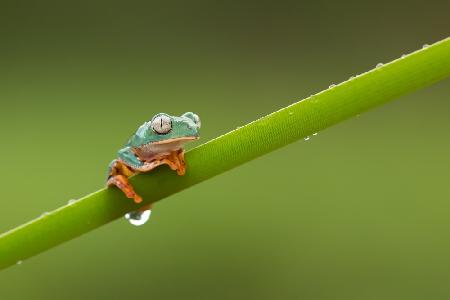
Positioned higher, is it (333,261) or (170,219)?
(170,219)

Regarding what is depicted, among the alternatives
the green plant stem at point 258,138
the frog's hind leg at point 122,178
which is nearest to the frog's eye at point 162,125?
the frog's hind leg at point 122,178

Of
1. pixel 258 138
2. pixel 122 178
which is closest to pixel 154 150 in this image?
pixel 122 178

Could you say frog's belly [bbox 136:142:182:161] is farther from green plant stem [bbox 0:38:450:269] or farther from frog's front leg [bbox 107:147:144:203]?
green plant stem [bbox 0:38:450:269]

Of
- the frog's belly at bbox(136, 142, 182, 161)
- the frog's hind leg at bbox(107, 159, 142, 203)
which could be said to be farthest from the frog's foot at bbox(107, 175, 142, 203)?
the frog's belly at bbox(136, 142, 182, 161)

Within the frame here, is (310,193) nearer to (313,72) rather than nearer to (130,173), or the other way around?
(313,72)

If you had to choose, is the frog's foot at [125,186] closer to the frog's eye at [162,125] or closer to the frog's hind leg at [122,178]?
the frog's hind leg at [122,178]

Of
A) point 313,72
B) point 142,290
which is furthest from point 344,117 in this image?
A: point 313,72
